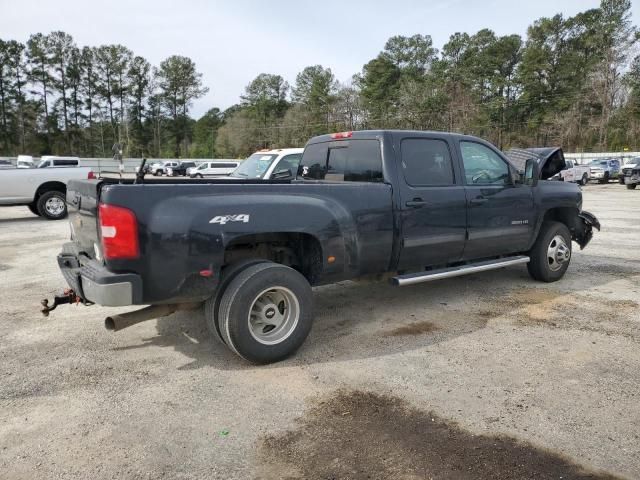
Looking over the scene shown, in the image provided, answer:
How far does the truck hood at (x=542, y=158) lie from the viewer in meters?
6.10

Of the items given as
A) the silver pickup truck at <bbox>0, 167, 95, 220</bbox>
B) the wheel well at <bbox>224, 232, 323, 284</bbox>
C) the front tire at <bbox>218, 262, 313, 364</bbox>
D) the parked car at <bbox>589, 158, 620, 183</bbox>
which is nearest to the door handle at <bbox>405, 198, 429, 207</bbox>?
the wheel well at <bbox>224, 232, 323, 284</bbox>

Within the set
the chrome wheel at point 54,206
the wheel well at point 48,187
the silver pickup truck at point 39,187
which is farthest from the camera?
the chrome wheel at point 54,206

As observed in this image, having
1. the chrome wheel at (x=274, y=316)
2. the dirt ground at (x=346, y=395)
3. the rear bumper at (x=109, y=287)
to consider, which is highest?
the rear bumper at (x=109, y=287)

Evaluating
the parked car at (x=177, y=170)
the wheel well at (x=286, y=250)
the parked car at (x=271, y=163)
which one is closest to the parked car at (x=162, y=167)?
the parked car at (x=177, y=170)

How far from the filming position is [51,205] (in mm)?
12828

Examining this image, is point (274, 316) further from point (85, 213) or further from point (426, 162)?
point (426, 162)

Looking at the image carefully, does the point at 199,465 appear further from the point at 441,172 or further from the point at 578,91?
the point at 578,91

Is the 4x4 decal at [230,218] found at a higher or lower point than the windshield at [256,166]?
lower

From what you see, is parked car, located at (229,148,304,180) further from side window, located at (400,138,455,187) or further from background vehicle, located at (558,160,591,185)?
background vehicle, located at (558,160,591,185)

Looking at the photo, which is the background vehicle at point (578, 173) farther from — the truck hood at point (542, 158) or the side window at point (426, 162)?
the side window at point (426, 162)

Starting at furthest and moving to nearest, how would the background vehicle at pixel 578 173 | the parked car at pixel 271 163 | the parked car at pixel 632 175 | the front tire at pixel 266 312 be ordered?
the background vehicle at pixel 578 173, the parked car at pixel 632 175, the parked car at pixel 271 163, the front tire at pixel 266 312

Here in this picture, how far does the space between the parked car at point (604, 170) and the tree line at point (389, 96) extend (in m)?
24.2

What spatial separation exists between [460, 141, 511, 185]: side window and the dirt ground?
1.38 meters

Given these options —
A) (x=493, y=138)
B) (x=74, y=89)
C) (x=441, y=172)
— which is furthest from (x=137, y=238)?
(x=74, y=89)
